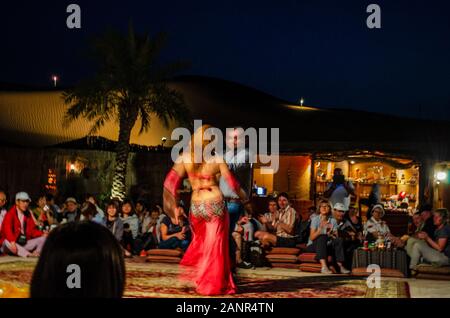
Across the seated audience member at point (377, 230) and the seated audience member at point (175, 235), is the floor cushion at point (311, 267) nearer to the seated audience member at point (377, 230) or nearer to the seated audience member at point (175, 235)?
the seated audience member at point (377, 230)

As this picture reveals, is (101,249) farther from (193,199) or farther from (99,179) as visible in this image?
(99,179)

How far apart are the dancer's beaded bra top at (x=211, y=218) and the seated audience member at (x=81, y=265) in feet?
19.5

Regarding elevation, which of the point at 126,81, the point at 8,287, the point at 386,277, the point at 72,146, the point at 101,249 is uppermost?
the point at 126,81

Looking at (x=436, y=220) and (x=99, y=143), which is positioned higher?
(x=99, y=143)

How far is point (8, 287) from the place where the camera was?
3191 millimetres

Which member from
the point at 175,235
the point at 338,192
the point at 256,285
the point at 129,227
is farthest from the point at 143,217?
the point at 256,285

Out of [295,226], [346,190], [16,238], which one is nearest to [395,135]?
[346,190]

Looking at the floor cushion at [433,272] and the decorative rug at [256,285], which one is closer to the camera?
the decorative rug at [256,285]

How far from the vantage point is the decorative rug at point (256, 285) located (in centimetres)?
862

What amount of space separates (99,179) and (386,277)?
17291 millimetres

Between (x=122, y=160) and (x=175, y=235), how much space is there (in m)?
11.9

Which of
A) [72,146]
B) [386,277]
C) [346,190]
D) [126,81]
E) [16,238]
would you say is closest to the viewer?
[386,277]

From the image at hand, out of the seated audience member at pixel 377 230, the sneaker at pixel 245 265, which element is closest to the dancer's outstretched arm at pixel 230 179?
the sneaker at pixel 245 265

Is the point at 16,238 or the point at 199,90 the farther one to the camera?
the point at 199,90
